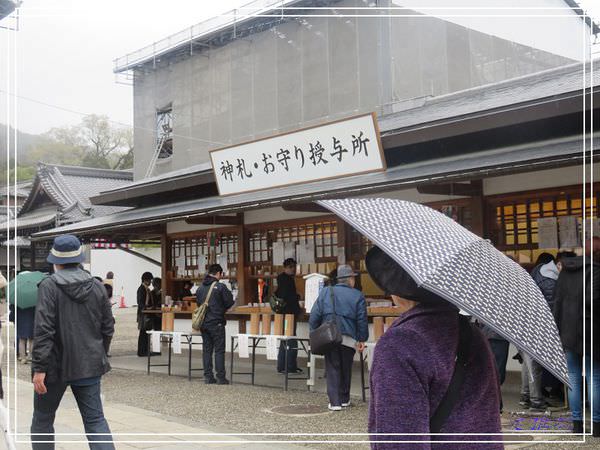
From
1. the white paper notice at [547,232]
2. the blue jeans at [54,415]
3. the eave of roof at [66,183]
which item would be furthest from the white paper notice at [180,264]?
the blue jeans at [54,415]

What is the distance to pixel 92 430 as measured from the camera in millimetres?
4316

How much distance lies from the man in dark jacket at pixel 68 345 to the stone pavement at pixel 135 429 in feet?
2.07

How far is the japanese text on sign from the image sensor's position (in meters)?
9.23

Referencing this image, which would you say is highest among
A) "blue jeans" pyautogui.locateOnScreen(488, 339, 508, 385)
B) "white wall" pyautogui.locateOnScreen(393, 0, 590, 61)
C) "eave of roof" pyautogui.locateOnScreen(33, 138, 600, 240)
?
"white wall" pyautogui.locateOnScreen(393, 0, 590, 61)

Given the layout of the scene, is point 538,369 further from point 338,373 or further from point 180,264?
point 180,264

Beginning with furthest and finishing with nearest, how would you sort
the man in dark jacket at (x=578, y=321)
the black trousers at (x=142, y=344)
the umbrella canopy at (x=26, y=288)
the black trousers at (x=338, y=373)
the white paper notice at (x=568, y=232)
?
1. the black trousers at (x=142, y=344)
2. the umbrella canopy at (x=26, y=288)
3. the white paper notice at (x=568, y=232)
4. the black trousers at (x=338, y=373)
5. the man in dark jacket at (x=578, y=321)

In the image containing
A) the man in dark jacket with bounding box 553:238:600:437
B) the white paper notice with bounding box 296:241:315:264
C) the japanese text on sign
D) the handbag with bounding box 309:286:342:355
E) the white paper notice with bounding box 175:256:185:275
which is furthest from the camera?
the white paper notice with bounding box 175:256:185:275

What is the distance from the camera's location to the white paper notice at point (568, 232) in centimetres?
859

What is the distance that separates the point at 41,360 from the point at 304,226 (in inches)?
329

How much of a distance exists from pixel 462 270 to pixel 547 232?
7.47m

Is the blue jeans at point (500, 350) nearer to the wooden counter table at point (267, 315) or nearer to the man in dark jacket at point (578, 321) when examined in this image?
the man in dark jacket at point (578, 321)

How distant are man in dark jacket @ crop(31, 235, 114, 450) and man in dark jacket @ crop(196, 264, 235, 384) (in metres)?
5.36

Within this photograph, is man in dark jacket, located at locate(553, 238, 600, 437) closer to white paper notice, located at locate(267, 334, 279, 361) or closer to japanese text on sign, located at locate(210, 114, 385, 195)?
japanese text on sign, located at locate(210, 114, 385, 195)

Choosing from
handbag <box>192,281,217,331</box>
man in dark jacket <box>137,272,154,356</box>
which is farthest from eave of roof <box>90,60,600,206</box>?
handbag <box>192,281,217,331</box>
